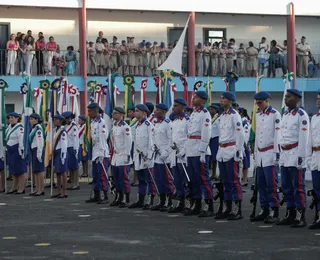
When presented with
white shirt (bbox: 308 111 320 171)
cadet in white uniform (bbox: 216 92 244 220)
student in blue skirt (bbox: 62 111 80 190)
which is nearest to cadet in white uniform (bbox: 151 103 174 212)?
cadet in white uniform (bbox: 216 92 244 220)

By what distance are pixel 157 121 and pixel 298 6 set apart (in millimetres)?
24318

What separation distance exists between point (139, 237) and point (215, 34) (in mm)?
29144

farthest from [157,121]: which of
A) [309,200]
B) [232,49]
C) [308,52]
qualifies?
[308,52]

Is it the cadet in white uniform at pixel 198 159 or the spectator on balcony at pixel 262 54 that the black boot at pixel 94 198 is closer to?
the cadet in white uniform at pixel 198 159

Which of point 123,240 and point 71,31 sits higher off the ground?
point 71,31

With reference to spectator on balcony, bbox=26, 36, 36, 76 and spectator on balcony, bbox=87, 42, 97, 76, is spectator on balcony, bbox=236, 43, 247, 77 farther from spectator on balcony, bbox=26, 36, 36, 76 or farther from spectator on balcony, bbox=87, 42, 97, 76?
spectator on balcony, bbox=26, 36, 36, 76

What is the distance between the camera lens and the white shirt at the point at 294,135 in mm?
13969

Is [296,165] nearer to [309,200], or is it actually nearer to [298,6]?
[309,200]

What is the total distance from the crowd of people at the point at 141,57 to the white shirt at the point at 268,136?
20.3m

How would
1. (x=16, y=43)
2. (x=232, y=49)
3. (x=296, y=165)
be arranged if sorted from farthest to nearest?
(x=232, y=49)
(x=16, y=43)
(x=296, y=165)

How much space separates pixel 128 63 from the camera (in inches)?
1401

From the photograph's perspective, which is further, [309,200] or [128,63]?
[128,63]

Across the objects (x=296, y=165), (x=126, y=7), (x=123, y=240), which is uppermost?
(x=126, y=7)

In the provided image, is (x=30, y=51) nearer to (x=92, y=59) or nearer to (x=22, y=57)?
(x=22, y=57)
